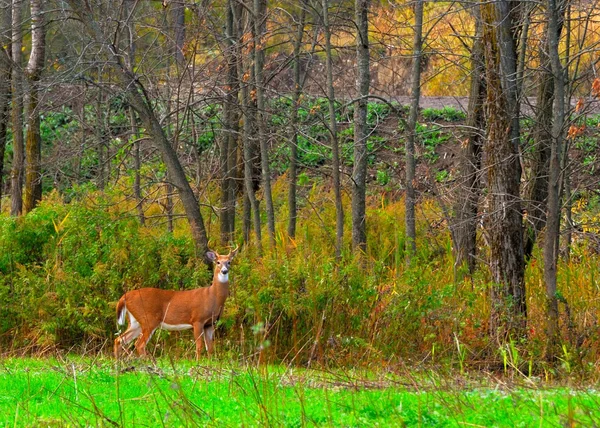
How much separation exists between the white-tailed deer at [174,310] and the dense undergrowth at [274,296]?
1.09ft

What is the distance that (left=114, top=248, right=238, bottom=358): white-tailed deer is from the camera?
12.9 metres

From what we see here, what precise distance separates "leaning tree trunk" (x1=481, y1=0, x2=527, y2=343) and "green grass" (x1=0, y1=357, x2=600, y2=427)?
3.26m

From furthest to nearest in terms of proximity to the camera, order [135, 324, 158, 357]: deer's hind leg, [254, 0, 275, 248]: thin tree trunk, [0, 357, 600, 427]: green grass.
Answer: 1. [254, 0, 275, 248]: thin tree trunk
2. [135, 324, 158, 357]: deer's hind leg
3. [0, 357, 600, 427]: green grass

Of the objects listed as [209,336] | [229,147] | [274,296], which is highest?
[229,147]

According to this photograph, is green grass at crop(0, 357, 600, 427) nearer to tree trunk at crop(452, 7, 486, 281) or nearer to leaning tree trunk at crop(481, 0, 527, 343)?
leaning tree trunk at crop(481, 0, 527, 343)

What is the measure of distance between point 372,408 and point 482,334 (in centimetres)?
599

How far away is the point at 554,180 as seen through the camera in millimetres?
10945

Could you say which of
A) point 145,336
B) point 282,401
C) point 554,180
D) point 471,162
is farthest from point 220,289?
point 282,401

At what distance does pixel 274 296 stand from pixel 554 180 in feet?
13.8

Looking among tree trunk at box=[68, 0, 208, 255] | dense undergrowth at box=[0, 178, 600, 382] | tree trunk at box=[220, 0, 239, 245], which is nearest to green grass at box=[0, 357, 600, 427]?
dense undergrowth at box=[0, 178, 600, 382]

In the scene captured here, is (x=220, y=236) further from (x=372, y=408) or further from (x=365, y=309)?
(x=372, y=408)

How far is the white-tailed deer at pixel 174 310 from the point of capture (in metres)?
12.9

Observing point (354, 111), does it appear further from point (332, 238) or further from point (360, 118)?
point (332, 238)

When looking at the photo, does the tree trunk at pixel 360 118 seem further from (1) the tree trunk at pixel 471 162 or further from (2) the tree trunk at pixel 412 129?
(1) the tree trunk at pixel 471 162
